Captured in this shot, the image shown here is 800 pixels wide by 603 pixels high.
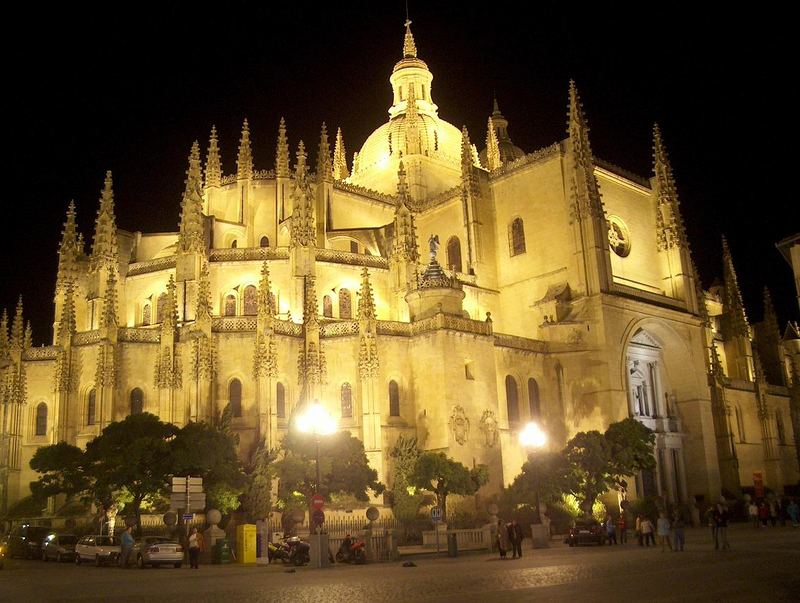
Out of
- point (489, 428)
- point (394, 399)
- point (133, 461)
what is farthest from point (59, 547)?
point (489, 428)

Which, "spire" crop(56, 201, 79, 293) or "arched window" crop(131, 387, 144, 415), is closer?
"arched window" crop(131, 387, 144, 415)

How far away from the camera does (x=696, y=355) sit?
52.2m

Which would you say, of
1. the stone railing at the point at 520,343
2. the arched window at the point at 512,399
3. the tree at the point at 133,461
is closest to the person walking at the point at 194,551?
the tree at the point at 133,461

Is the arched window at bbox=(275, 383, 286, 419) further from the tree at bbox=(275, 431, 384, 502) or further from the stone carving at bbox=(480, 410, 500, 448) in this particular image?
the stone carving at bbox=(480, 410, 500, 448)

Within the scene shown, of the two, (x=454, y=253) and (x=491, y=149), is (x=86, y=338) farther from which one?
(x=491, y=149)

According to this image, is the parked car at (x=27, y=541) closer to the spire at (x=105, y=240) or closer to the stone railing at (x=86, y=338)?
the stone railing at (x=86, y=338)

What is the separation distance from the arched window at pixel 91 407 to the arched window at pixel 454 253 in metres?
22.4

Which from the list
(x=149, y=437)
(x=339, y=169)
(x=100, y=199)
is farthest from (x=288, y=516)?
(x=339, y=169)

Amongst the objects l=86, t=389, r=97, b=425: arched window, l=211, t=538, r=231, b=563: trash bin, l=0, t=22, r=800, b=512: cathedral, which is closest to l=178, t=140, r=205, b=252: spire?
l=0, t=22, r=800, b=512: cathedral

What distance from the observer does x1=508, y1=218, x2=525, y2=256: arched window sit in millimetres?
51000

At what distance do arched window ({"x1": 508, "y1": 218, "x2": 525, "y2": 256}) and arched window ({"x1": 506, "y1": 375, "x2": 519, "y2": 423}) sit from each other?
31.6 ft

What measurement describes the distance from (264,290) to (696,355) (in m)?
27.4

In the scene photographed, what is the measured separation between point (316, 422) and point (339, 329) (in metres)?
15.9

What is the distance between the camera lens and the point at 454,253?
5347 cm
